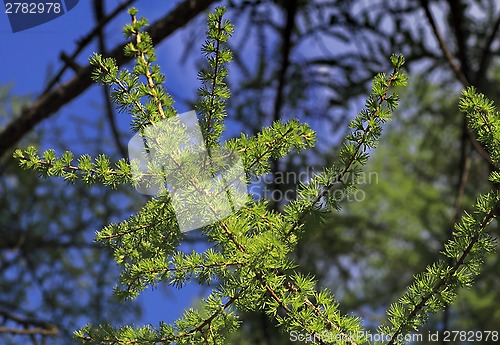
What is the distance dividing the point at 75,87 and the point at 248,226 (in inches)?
66.9

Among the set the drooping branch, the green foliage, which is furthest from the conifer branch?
the drooping branch

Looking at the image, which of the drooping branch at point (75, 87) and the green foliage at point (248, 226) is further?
the drooping branch at point (75, 87)

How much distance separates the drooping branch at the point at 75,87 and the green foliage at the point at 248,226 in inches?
51.2

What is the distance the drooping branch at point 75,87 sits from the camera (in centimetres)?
260

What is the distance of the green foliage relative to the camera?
1.24 m

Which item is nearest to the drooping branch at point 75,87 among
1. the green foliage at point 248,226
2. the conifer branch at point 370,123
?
the green foliage at point 248,226

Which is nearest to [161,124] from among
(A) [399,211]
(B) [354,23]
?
(B) [354,23]

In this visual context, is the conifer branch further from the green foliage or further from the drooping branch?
the drooping branch

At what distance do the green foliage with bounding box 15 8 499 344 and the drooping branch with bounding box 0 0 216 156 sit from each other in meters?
1.30

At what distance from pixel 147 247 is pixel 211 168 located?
0.81ft

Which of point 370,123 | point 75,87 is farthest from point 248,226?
point 75,87

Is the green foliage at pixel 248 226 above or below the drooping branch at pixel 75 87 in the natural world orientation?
below

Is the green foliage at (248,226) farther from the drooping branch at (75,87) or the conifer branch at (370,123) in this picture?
the drooping branch at (75,87)

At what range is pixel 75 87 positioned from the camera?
2760 millimetres
